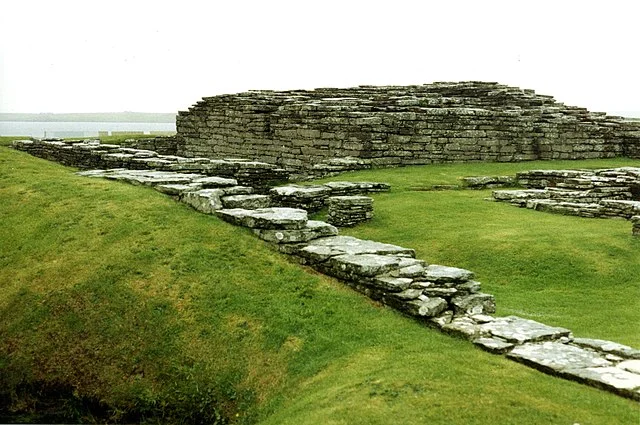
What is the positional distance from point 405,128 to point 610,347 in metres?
19.3

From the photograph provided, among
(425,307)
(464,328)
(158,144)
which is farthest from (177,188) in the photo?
(158,144)

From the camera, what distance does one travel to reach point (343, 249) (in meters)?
13.4

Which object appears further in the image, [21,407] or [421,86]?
[421,86]

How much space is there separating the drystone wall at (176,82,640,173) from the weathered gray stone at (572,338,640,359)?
52.5 ft

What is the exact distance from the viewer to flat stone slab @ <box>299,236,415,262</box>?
13125 mm

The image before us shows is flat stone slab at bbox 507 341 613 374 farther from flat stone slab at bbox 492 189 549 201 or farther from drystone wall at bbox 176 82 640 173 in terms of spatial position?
drystone wall at bbox 176 82 640 173

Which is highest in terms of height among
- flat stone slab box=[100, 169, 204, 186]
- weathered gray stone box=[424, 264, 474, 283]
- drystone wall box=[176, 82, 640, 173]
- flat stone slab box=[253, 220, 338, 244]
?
drystone wall box=[176, 82, 640, 173]

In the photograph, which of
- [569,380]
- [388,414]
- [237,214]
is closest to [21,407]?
[237,214]

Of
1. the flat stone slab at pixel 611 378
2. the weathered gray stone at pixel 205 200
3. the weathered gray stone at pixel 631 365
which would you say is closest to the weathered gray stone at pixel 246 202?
the weathered gray stone at pixel 205 200

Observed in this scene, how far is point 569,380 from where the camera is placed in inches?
347

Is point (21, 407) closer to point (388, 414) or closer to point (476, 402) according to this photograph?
point (388, 414)

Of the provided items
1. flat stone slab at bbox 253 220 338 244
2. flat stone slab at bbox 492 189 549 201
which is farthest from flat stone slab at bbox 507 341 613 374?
flat stone slab at bbox 492 189 549 201

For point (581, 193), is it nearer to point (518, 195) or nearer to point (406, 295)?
point (518, 195)

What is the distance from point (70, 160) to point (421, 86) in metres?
19.0
